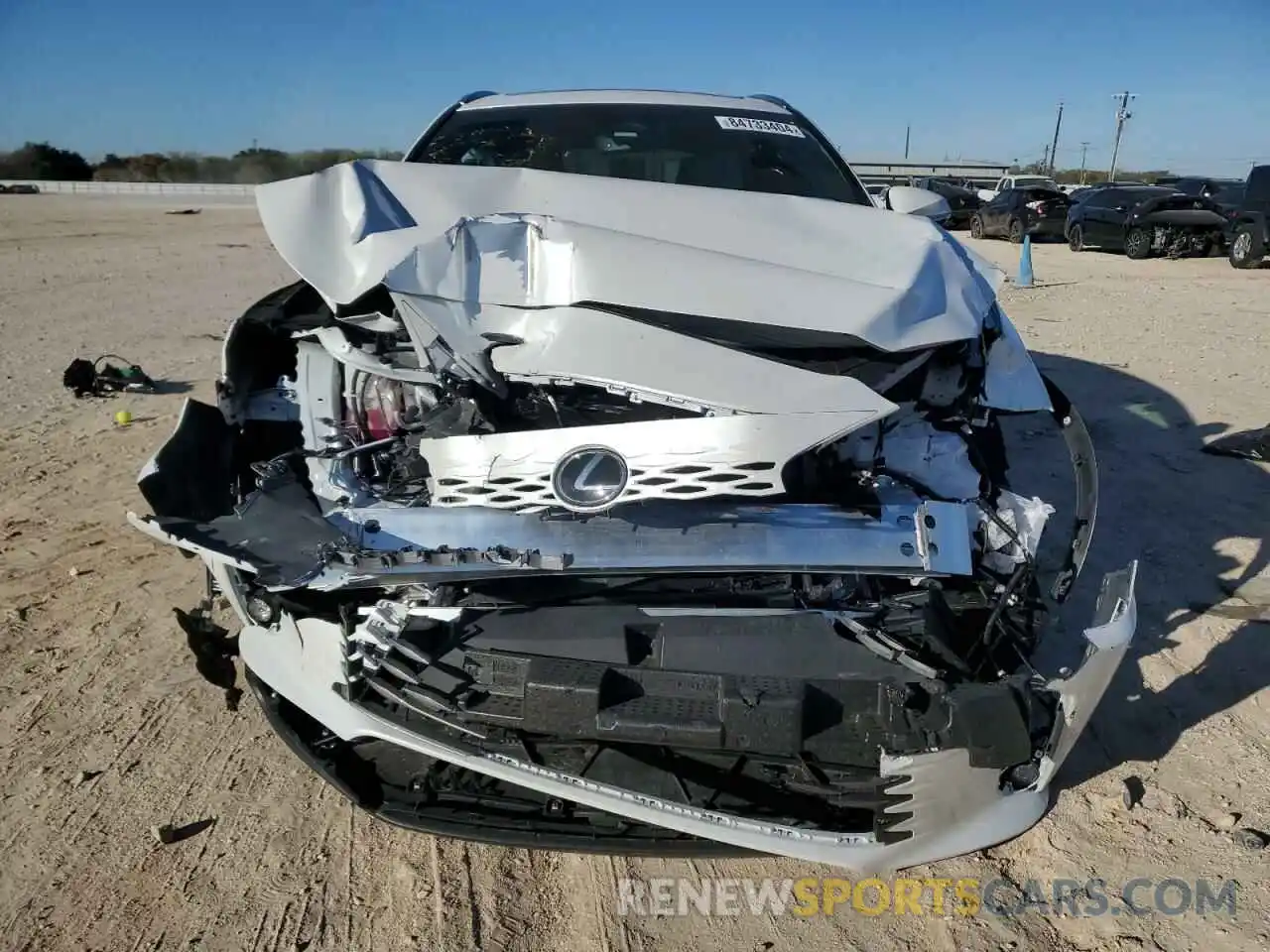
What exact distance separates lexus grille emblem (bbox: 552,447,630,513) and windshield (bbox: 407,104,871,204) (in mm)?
1870

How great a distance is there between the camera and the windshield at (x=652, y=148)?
3.62 meters

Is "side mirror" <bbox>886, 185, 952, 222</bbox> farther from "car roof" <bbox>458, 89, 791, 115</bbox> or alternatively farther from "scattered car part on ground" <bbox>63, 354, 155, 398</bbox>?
"scattered car part on ground" <bbox>63, 354, 155, 398</bbox>

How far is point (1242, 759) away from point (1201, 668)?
53 cm

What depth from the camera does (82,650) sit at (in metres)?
3.30

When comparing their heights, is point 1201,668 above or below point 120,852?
below

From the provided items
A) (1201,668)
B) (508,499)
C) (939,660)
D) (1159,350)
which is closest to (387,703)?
(508,499)

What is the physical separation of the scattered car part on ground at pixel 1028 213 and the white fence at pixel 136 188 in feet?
97.9

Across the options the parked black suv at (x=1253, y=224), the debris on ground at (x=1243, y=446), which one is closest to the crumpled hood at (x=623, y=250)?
the debris on ground at (x=1243, y=446)

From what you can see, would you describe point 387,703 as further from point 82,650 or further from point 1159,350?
point 1159,350

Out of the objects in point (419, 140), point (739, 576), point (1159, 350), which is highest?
point (419, 140)

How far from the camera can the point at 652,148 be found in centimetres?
372

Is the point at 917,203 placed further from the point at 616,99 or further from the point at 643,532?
the point at 643,532

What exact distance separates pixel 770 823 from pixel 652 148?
2.78 meters

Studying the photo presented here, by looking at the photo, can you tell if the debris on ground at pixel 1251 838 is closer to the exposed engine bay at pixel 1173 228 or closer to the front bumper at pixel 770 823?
the front bumper at pixel 770 823
